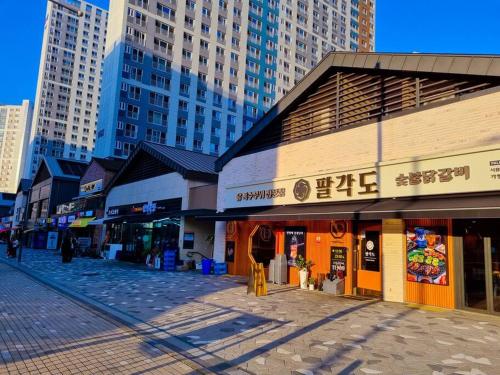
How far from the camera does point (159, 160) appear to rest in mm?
24906

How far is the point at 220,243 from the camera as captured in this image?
1931 cm

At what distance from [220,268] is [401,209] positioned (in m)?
10.5

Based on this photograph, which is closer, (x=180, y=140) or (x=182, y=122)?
(x=180, y=140)

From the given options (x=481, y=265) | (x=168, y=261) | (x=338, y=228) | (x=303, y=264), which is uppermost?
(x=338, y=228)

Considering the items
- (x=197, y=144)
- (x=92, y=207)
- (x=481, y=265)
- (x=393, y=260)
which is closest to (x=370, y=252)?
(x=393, y=260)

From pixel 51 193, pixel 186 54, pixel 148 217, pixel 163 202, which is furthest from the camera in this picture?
pixel 186 54

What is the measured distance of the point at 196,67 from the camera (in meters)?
62.3

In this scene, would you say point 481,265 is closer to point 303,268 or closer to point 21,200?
point 303,268

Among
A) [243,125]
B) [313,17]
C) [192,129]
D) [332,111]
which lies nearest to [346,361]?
[332,111]

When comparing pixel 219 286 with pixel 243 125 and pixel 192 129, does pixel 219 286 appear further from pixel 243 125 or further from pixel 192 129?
pixel 243 125

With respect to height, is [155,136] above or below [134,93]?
below

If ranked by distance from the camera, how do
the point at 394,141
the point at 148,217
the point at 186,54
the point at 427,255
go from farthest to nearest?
1. the point at 186,54
2. the point at 148,217
3. the point at 394,141
4. the point at 427,255

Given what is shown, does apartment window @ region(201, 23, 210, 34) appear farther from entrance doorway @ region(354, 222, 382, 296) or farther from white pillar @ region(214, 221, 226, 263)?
entrance doorway @ region(354, 222, 382, 296)

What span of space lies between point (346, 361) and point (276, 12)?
3074 inches
